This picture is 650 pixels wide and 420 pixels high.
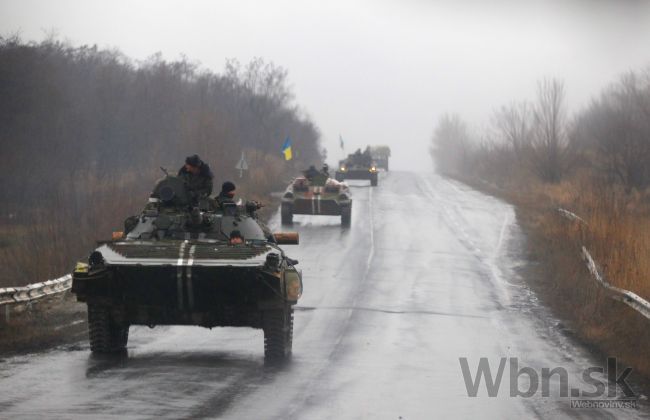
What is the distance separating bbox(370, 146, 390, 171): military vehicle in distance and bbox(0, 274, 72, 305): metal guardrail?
58596 mm

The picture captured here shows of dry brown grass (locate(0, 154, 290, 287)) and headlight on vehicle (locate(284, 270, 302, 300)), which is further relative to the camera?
dry brown grass (locate(0, 154, 290, 287))

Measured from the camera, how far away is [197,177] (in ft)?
41.5

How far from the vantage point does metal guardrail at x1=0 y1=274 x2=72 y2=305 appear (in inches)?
523

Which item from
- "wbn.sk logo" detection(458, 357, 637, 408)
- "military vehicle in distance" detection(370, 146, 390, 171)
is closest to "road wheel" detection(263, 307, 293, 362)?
"wbn.sk logo" detection(458, 357, 637, 408)

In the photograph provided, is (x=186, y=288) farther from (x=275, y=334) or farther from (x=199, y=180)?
(x=199, y=180)

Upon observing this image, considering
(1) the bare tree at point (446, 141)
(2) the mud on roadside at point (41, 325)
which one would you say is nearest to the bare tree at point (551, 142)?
(2) the mud on roadside at point (41, 325)

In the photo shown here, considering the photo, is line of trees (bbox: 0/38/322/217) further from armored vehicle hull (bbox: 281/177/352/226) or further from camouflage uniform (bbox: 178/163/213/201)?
camouflage uniform (bbox: 178/163/213/201)

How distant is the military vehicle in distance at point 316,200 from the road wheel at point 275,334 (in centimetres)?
1822

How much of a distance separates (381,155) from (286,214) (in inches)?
1878

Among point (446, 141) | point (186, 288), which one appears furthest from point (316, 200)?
point (446, 141)

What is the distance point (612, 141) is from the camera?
38375mm

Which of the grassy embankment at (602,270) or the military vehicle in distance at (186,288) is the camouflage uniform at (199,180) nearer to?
the military vehicle in distance at (186,288)

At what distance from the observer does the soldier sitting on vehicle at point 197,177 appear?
12594 millimetres

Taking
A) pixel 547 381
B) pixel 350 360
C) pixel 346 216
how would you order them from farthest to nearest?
pixel 346 216, pixel 350 360, pixel 547 381
